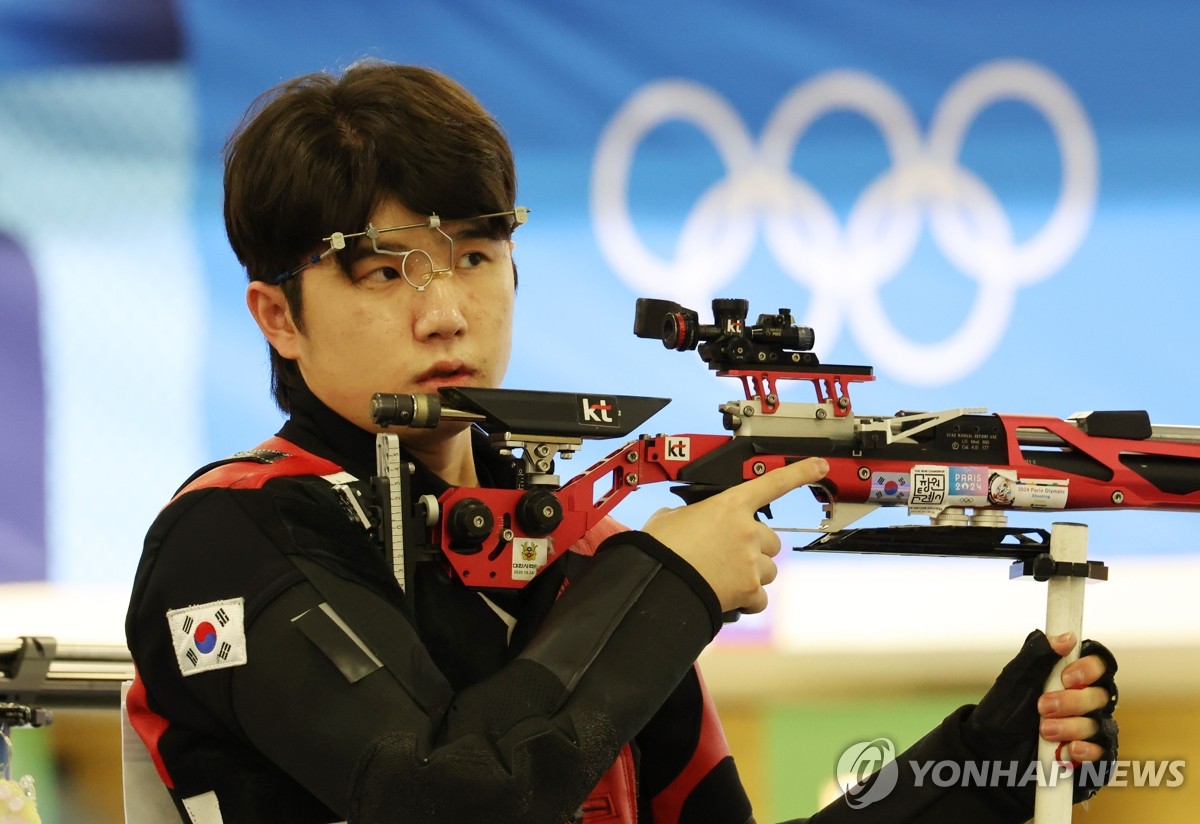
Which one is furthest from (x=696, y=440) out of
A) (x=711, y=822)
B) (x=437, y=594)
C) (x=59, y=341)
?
(x=59, y=341)

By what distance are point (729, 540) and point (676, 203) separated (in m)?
1.31

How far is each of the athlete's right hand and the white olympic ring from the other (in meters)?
1.16

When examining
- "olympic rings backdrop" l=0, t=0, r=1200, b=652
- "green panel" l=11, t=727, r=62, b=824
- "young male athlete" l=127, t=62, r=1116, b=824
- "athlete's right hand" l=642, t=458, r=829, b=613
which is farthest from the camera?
"olympic rings backdrop" l=0, t=0, r=1200, b=652

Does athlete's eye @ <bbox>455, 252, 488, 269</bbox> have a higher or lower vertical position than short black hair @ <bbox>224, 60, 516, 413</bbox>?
lower

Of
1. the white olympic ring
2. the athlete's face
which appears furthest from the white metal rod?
the white olympic ring

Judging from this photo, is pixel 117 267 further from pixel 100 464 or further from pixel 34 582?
pixel 34 582

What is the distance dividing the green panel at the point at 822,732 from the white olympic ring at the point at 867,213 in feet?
1.82

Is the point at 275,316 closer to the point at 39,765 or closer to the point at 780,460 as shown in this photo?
the point at 780,460

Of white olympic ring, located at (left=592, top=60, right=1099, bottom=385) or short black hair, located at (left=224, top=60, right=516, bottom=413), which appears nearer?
short black hair, located at (left=224, top=60, right=516, bottom=413)

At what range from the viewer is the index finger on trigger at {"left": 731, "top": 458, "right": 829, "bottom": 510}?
4.49ft

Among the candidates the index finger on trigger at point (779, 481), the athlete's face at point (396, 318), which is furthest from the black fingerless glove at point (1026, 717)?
the athlete's face at point (396, 318)

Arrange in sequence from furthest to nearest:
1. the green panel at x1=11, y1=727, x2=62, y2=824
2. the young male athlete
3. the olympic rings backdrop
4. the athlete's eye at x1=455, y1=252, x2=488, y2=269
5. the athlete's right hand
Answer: the olympic rings backdrop, the green panel at x1=11, y1=727, x2=62, y2=824, the athlete's eye at x1=455, y1=252, x2=488, y2=269, the athlete's right hand, the young male athlete

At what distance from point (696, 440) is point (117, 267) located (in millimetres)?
1378

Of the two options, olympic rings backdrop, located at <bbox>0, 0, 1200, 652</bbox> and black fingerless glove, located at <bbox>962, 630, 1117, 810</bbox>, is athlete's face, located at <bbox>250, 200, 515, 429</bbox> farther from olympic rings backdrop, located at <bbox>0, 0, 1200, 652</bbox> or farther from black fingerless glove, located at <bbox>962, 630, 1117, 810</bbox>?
olympic rings backdrop, located at <bbox>0, 0, 1200, 652</bbox>
